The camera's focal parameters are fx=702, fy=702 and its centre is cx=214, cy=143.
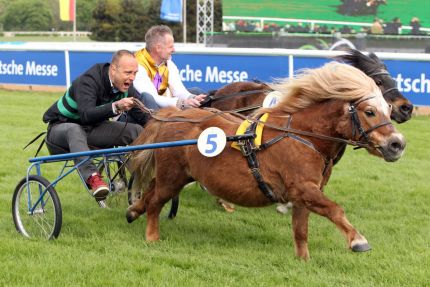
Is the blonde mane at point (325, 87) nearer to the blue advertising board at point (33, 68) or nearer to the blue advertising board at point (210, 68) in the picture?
the blue advertising board at point (210, 68)

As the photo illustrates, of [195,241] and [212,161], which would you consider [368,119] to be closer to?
[212,161]

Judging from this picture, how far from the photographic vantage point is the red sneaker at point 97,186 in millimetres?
5613

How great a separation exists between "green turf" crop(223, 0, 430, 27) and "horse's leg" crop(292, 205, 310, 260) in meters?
24.9

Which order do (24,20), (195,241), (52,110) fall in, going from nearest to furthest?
(195,241)
(52,110)
(24,20)

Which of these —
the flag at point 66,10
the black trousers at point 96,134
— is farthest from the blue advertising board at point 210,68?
the flag at point 66,10

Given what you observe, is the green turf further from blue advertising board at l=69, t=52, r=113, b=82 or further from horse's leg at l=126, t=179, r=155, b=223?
horse's leg at l=126, t=179, r=155, b=223

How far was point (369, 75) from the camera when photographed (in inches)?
257

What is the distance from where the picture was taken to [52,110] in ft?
20.4

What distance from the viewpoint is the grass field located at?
466cm

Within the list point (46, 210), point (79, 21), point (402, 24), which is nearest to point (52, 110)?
point (46, 210)

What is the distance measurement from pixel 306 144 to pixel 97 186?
5.93 feet

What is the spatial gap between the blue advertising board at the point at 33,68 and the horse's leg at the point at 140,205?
11075mm

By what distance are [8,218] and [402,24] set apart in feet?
81.4

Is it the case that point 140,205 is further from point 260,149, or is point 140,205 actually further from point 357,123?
point 357,123
